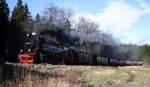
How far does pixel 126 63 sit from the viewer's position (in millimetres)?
60625

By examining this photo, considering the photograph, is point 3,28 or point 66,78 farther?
point 3,28

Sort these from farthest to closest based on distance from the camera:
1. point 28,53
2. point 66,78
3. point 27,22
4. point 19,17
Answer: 1. point 27,22
2. point 19,17
3. point 28,53
4. point 66,78

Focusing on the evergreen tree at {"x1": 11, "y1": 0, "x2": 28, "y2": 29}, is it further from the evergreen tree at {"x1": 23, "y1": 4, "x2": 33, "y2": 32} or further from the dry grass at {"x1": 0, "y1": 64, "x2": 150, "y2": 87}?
the dry grass at {"x1": 0, "y1": 64, "x2": 150, "y2": 87}

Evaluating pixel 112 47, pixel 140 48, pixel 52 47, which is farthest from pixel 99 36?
pixel 140 48

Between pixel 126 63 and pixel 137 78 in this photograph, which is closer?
pixel 137 78

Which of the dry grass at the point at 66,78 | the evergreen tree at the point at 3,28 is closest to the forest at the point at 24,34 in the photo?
the evergreen tree at the point at 3,28

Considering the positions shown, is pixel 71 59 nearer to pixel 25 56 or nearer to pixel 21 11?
pixel 25 56

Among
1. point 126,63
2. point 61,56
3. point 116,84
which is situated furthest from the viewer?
point 126,63

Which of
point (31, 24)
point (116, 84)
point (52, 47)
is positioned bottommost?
point (116, 84)

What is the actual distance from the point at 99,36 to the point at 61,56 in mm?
30732

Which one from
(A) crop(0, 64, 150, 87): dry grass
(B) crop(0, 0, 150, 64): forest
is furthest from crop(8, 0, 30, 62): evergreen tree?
(A) crop(0, 64, 150, 87): dry grass

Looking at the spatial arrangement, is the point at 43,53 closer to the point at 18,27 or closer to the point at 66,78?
the point at 66,78

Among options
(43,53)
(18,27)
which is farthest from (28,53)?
(18,27)

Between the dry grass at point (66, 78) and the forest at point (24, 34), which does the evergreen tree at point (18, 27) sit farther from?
the dry grass at point (66, 78)
